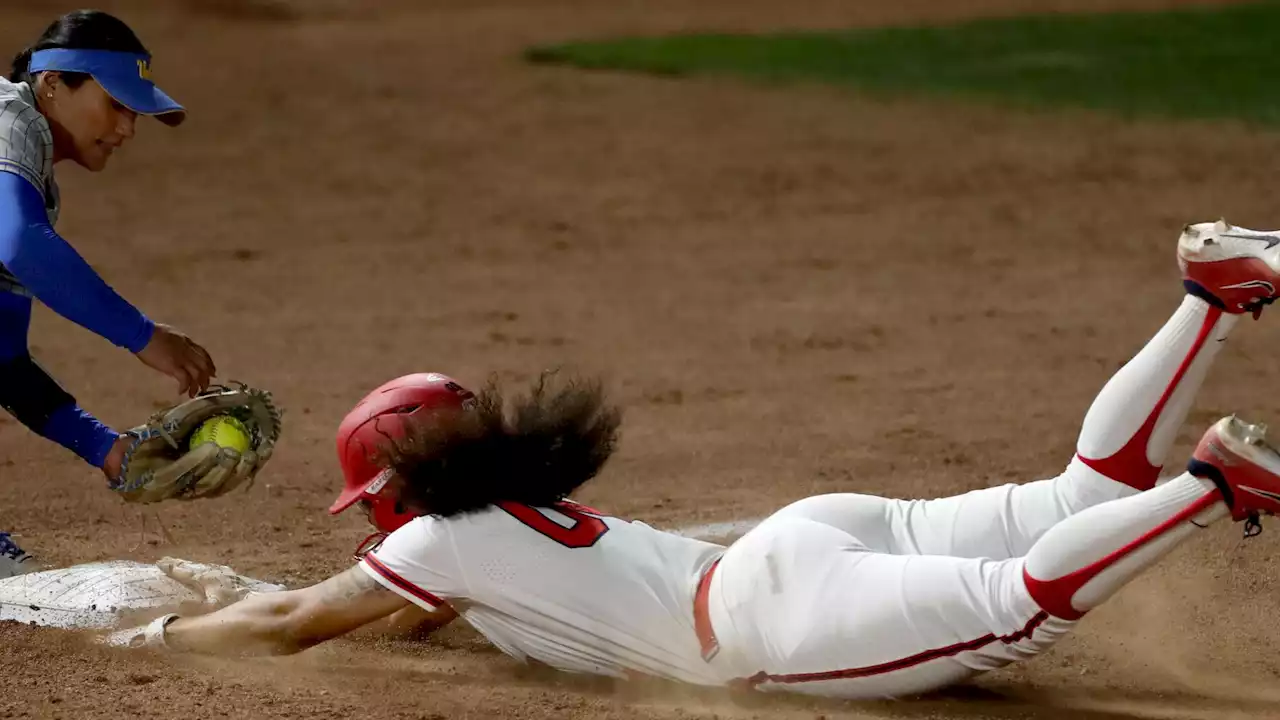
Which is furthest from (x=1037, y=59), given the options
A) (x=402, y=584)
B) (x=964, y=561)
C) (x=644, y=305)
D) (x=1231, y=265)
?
(x=402, y=584)

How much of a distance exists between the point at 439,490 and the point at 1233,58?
410 inches

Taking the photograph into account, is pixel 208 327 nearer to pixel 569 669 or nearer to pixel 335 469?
pixel 335 469

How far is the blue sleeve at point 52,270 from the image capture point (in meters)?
3.72

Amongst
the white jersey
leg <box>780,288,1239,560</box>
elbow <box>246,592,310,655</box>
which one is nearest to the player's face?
elbow <box>246,592,310,655</box>

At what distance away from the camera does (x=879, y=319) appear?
24.3 feet

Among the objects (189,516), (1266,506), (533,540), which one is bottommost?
(189,516)

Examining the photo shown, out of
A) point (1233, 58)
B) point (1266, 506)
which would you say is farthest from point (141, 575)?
point (1233, 58)

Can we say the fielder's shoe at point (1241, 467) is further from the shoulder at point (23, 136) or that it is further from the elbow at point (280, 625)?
the shoulder at point (23, 136)

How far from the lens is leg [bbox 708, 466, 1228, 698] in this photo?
292cm

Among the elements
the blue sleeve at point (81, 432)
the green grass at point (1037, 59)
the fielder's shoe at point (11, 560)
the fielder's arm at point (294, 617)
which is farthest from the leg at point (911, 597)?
the green grass at point (1037, 59)

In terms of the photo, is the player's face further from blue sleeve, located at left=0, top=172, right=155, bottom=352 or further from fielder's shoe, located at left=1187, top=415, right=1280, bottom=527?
fielder's shoe, located at left=1187, top=415, right=1280, bottom=527

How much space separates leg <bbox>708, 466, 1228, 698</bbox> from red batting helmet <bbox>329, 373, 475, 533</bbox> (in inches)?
31.2

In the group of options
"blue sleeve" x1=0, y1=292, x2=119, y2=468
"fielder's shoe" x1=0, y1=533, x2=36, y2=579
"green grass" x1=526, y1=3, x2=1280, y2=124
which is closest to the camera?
"blue sleeve" x1=0, y1=292, x2=119, y2=468

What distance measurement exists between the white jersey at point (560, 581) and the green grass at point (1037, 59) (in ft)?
28.1
